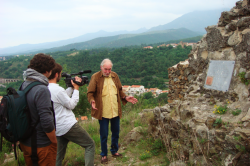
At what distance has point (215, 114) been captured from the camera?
111 inches

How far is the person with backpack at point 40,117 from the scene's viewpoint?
1739 millimetres

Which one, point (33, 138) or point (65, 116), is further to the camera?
point (65, 116)

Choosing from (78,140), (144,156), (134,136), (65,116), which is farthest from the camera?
(134,136)

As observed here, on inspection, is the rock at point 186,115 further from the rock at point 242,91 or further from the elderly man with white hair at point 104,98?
the elderly man with white hair at point 104,98

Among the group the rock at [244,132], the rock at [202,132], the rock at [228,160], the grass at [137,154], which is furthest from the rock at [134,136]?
the rock at [244,132]

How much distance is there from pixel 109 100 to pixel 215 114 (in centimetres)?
169

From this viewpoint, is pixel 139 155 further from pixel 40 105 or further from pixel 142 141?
pixel 40 105

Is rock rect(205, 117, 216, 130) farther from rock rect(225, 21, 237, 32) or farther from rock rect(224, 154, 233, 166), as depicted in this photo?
rock rect(225, 21, 237, 32)

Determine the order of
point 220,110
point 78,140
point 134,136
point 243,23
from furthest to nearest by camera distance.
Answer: point 134,136 → point 243,23 → point 220,110 → point 78,140

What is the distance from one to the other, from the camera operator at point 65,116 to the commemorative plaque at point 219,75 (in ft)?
7.79

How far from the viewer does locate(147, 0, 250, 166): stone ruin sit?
2238 millimetres

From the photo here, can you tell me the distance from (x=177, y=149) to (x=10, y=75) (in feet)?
188

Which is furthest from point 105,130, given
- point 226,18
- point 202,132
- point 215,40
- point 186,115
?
point 226,18

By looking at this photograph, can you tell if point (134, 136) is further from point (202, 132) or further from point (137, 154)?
point (202, 132)
